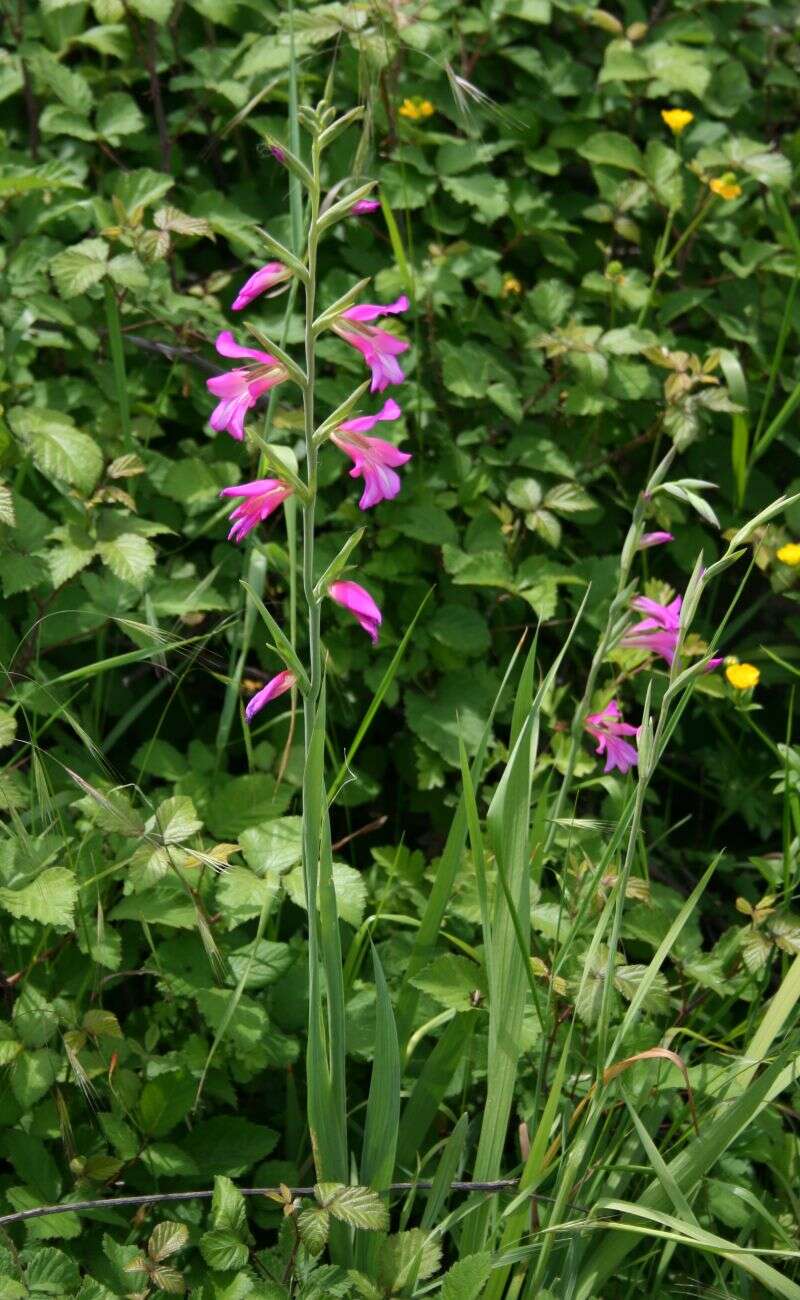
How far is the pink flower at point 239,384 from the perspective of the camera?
119 centimetres

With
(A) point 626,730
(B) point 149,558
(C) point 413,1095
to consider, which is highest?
(B) point 149,558

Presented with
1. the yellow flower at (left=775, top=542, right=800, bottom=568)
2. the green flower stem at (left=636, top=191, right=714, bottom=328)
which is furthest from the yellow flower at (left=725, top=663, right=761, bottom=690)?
the green flower stem at (left=636, top=191, right=714, bottom=328)

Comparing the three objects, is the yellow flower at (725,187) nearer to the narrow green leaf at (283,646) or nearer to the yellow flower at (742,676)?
the yellow flower at (742,676)

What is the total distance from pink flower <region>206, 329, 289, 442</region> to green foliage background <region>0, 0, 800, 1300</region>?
37 cm

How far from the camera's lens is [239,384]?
47.4 inches

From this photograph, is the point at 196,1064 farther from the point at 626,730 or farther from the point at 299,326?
the point at 299,326

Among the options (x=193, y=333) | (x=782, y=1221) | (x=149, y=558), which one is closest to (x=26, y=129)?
(x=193, y=333)

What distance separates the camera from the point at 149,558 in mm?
1775

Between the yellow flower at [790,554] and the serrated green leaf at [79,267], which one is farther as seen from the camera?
the yellow flower at [790,554]

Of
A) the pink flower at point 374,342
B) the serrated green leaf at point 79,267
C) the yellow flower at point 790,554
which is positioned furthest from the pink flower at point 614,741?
the serrated green leaf at point 79,267

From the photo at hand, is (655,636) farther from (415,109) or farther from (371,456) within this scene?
(415,109)

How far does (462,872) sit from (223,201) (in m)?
1.19

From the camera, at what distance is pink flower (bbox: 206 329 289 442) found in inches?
46.8

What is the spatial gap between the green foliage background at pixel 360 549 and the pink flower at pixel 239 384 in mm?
372
